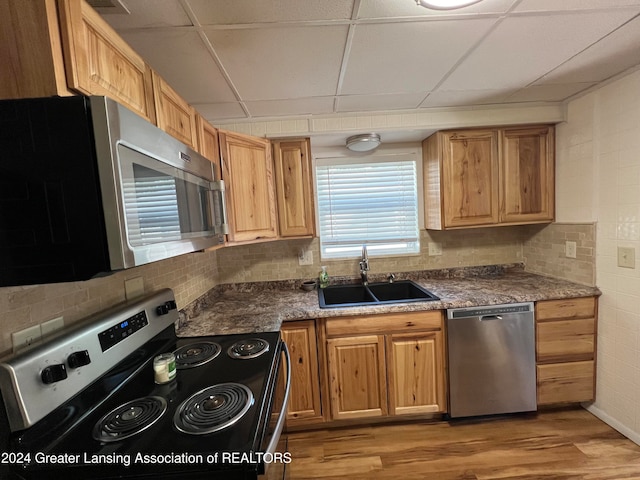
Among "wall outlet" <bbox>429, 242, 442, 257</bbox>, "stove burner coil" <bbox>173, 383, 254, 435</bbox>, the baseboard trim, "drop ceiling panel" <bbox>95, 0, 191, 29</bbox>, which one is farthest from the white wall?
"drop ceiling panel" <bbox>95, 0, 191, 29</bbox>

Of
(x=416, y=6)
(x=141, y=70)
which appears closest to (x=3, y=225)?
(x=141, y=70)

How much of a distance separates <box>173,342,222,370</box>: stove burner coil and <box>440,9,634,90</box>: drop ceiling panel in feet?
6.30

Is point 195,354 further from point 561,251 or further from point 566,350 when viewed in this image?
point 561,251

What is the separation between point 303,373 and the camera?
1.87m

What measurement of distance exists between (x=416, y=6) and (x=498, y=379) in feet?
7.17

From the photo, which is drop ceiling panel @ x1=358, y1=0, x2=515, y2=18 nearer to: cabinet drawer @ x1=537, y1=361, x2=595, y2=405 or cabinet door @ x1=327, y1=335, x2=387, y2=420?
cabinet door @ x1=327, y1=335, x2=387, y2=420

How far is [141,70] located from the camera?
99 centimetres

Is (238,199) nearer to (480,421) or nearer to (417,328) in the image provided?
(417,328)

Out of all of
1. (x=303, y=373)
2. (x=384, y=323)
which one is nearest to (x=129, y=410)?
(x=303, y=373)

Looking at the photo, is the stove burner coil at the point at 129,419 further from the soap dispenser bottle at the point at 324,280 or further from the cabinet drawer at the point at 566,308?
the cabinet drawer at the point at 566,308

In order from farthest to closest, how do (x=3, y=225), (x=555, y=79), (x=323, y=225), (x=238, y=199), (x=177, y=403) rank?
(x=323, y=225), (x=238, y=199), (x=555, y=79), (x=177, y=403), (x=3, y=225)

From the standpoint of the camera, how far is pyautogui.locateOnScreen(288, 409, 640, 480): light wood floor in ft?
5.16

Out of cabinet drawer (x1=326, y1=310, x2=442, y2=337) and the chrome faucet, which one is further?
the chrome faucet

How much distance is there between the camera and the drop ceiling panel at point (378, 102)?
5.83 feet
